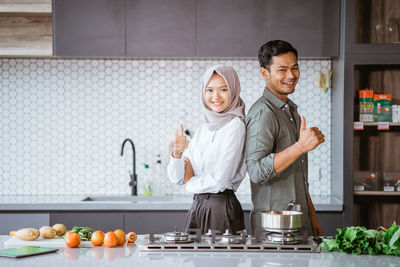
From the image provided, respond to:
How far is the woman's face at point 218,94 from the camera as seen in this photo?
2324mm

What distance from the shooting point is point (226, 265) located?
1656 mm

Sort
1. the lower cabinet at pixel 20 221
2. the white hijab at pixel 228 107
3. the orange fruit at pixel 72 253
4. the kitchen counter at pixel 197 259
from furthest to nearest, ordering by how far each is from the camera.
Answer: the lower cabinet at pixel 20 221
the white hijab at pixel 228 107
the orange fruit at pixel 72 253
the kitchen counter at pixel 197 259

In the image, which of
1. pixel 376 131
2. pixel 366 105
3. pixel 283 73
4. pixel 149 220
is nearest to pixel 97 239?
pixel 283 73

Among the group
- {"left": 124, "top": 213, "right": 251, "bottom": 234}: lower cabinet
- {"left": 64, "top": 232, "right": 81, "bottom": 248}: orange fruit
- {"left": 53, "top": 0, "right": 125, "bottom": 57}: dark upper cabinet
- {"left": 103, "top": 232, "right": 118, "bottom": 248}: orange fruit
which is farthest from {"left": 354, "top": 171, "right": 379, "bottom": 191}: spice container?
{"left": 64, "top": 232, "right": 81, "bottom": 248}: orange fruit

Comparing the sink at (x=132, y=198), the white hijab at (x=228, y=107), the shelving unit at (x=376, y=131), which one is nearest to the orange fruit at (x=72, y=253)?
the white hijab at (x=228, y=107)

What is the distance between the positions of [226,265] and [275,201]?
2.16ft

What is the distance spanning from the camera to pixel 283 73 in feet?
7.71

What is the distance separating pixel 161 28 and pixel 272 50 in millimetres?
1357

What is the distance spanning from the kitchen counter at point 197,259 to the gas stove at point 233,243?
0.03 metres

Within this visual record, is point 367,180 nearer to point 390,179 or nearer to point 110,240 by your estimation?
point 390,179

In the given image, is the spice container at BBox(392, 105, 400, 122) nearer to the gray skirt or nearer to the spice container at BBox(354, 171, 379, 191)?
the spice container at BBox(354, 171, 379, 191)

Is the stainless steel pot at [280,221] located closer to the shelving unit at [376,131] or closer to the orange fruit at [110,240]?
the orange fruit at [110,240]

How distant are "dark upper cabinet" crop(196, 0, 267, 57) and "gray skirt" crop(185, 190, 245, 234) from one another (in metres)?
1.46

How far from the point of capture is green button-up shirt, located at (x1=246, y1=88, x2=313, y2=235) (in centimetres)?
219
